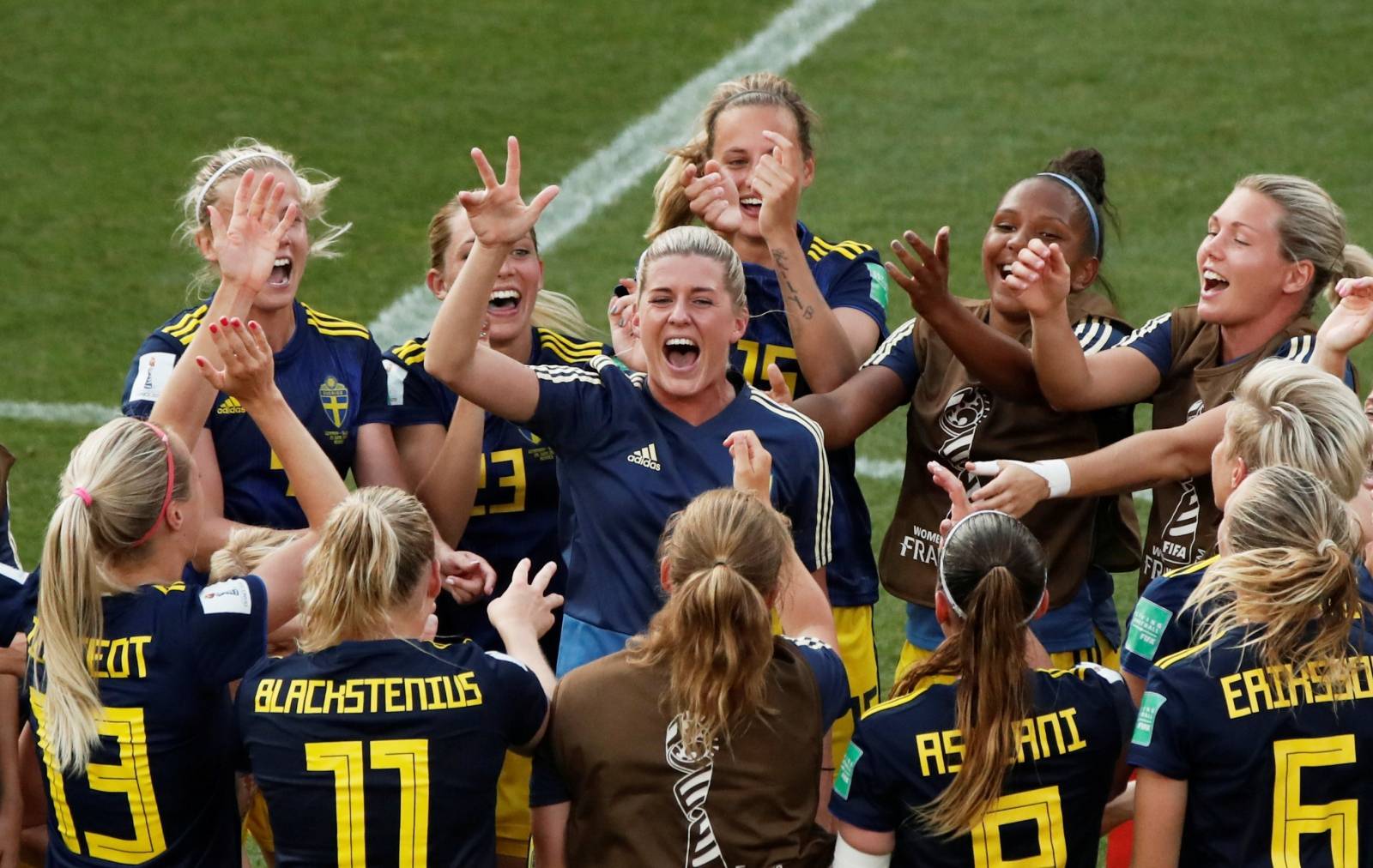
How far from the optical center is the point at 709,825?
358 centimetres

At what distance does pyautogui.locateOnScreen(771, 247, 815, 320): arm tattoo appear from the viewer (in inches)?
195

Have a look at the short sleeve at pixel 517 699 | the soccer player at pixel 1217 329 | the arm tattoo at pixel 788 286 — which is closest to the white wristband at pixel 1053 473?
the soccer player at pixel 1217 329

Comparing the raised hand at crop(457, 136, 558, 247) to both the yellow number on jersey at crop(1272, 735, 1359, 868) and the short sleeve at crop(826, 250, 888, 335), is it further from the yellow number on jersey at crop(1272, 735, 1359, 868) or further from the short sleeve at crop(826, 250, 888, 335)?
the yellow number on jersey at crop(1272, 735, 1359, 868)

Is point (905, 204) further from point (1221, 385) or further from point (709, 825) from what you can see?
point (709, 825)

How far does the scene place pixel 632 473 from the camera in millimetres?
4301

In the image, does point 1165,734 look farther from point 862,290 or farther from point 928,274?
point 862,290

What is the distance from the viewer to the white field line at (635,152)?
9.22 m

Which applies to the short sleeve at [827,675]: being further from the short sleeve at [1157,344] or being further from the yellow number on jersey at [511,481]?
the short sleeve at [1157,344]

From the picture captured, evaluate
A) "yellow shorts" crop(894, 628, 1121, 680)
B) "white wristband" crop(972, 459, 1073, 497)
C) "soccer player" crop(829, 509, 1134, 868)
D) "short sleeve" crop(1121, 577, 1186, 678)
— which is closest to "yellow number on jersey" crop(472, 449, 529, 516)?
"yellow shorts" crop(894, 628, 1121, 680)

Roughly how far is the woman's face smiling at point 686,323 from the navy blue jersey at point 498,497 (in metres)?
0.66

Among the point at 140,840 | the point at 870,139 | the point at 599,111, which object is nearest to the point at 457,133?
the point at 599,111

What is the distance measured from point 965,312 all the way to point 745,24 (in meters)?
8.14

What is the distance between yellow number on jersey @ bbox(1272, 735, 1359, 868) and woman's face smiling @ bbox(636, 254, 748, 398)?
160cm

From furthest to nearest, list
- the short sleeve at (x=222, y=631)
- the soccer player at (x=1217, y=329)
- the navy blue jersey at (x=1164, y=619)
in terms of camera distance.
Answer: the soccer player at (x=1217, y=329)
the navy blue jersey at (x=1164, y=619)
the short sleeve at (x=222, y=631)
